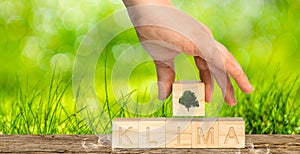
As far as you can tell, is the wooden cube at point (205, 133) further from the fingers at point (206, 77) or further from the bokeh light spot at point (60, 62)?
the bokeh light spot at point (60, 62)

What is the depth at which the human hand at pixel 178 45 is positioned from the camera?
1287mm

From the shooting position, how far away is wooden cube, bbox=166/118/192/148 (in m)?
1.33

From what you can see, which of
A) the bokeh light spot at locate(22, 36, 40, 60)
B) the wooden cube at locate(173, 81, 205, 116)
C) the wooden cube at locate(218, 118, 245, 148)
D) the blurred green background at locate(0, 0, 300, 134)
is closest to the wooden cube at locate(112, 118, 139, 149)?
the wooden cube at locate(173, 81, 205, 116)

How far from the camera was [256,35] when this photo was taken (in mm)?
2311

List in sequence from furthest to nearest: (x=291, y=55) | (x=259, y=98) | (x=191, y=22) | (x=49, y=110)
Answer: (x=291, y=55), (x=259, y=98), (x=49, y=110), (x=191, y=22)

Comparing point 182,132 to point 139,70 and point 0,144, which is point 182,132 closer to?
point 0,144

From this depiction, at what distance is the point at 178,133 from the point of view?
4.38 feet

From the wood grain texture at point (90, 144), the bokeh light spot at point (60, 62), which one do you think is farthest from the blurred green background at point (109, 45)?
the wood grain texture at point (90, 144)

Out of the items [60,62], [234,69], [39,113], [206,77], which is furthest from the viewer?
[60,62]

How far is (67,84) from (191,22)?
0.93m

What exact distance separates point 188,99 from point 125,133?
0.19 meters

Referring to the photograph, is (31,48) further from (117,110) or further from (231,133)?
(231,133)

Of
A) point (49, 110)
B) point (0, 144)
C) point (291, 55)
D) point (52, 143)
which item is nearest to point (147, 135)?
point (52, 143)

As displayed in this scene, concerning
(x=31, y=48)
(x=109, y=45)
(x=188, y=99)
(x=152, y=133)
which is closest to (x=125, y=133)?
(x=152, y=133)
